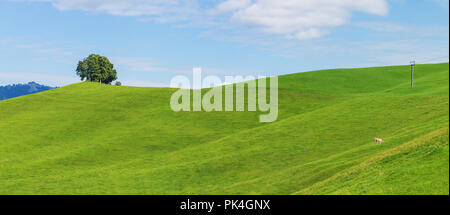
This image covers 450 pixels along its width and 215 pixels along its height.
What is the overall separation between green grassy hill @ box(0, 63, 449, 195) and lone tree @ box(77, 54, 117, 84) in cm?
5553

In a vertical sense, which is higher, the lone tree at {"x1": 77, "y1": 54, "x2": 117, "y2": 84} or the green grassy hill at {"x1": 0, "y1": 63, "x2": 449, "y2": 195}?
the lone tree at {"x1": 77, "y1": 54, "x2": 117, "y2": 84}

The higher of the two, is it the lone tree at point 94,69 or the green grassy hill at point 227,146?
the lone tree at point 94,69

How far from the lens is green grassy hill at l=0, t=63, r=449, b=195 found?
2509 cm

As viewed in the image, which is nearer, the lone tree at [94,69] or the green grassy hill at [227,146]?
the green grassy hill at [227,146]

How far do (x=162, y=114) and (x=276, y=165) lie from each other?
32446 mm

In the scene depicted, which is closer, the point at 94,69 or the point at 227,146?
the point at 227,146

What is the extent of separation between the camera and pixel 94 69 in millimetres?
138000

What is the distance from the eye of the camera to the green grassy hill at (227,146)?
25088 millimetres

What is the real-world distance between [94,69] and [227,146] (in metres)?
99.5

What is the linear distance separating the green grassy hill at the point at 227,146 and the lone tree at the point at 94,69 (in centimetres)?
5553

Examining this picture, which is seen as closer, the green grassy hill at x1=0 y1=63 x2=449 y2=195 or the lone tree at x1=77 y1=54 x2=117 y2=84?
the green grassy hill at x1=0 y1=63 x2=449 y2=195

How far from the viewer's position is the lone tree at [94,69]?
453 ft

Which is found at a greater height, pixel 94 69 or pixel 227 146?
pixel 94 69
